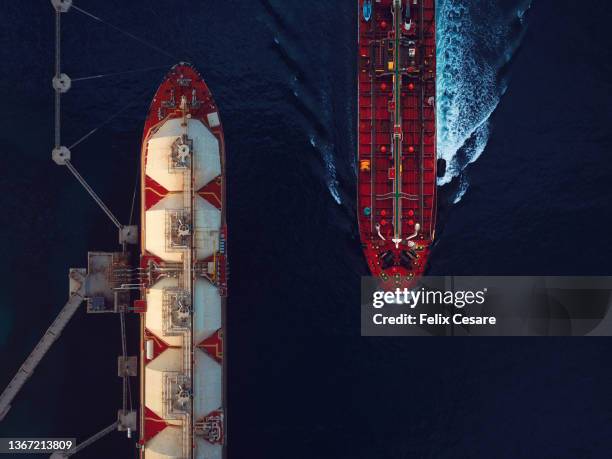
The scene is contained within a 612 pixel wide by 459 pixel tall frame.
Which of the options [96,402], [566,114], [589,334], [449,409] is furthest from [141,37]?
[589,334]

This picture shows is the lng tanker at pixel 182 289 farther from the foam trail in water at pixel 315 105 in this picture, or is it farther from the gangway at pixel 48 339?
the foam trail in water at pixel 315 105

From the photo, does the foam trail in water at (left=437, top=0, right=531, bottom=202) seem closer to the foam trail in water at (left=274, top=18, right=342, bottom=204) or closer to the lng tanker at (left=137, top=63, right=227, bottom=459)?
the foam trail in water at (left=274, top=18, right=342, bottom=204)

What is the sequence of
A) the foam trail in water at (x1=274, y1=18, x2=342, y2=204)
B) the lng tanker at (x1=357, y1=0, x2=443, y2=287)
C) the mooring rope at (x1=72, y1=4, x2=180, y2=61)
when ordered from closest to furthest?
the mooring rope at (x1=72, y1=4, x2=180, y2=61) < the lng tanker at (x1=357, y1=0, x2=443, y2=287) < the foam trail in water at (x1=274, y1=18, x2=342, y2=204)

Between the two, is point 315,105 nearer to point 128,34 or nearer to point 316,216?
point 316,216

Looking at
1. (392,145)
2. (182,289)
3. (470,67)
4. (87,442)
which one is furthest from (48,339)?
(470,67)

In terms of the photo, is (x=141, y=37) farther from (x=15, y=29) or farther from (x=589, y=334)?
(x=589, y=334)

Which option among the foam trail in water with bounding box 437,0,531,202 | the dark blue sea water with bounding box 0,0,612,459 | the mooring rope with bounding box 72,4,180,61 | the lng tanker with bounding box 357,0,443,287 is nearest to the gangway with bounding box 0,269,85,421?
the dark blue sea water with bounding box 0,0,612,459
